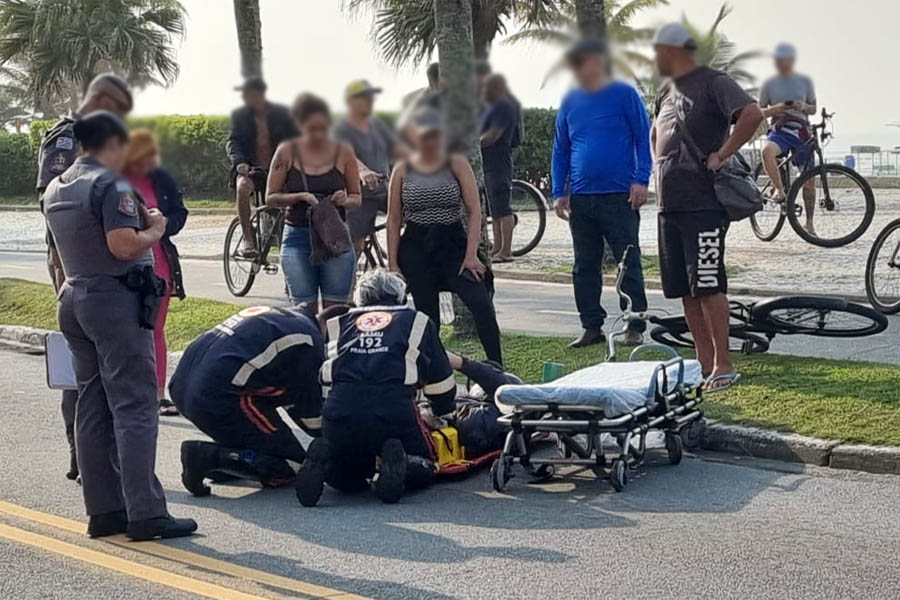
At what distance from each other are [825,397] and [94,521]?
404 cm

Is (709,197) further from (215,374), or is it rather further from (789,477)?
(215,374)

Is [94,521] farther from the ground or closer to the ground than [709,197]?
closer to the ground

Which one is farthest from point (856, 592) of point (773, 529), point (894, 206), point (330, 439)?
point (894, 206)

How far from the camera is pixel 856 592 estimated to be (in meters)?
5.07

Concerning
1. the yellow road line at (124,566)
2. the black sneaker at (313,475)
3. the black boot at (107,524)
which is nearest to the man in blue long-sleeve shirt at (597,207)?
the black sneaker at (313,475)

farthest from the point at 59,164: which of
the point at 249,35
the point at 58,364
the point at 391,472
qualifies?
the point at 249,35

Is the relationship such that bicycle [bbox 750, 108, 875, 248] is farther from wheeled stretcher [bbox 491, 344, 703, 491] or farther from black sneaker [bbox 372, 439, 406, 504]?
black sneaker [bbox 372, 439, 406, 504]

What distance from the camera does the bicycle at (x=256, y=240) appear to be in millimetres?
3252

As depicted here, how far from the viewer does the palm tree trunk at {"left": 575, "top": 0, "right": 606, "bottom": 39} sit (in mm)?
1850

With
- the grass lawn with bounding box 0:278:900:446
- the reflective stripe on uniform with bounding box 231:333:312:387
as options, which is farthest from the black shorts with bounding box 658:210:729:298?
the reflective stripe on uniform with bounding box 231:333:312:387

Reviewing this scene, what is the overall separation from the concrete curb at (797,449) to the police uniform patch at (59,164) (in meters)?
3.65

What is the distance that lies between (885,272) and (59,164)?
713cm

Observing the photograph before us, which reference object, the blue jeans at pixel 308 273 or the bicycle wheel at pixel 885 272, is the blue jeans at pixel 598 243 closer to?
the blue jeans at pixel 308 273

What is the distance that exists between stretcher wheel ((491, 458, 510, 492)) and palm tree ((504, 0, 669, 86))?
4.76 m
